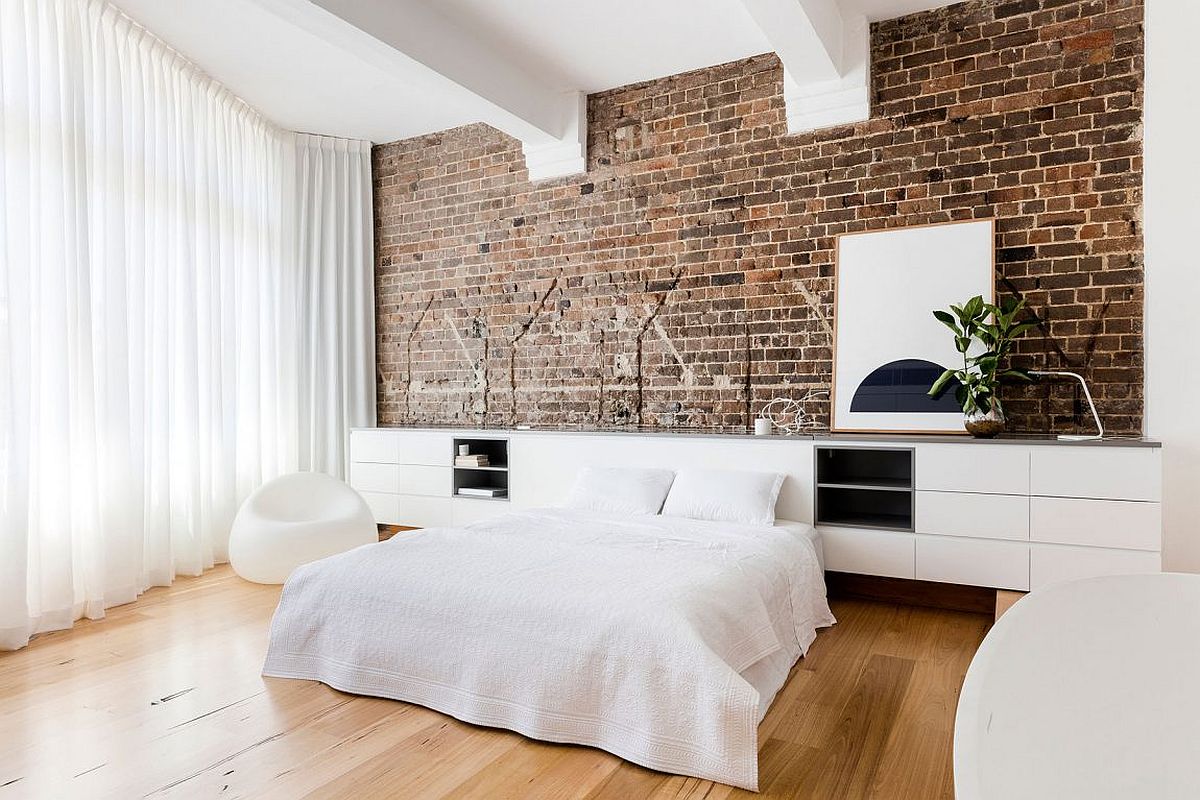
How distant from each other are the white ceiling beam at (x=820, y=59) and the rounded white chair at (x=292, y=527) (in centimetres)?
330

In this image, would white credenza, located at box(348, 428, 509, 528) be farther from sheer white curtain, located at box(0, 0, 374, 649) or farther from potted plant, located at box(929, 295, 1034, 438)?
potted plant, located at box(929, 295, 1034, 438)

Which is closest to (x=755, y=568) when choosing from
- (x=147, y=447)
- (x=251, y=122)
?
(x=147, y=447)

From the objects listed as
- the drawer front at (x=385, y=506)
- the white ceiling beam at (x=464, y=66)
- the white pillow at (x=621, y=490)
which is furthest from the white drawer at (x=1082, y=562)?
the drawer front at (x=385, y=506)

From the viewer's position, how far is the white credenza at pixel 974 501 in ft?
10.0

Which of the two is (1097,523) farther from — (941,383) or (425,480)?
(425,480)

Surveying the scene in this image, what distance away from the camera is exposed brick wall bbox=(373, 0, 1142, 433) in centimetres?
358

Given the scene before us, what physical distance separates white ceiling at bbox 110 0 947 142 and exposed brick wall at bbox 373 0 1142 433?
252mm

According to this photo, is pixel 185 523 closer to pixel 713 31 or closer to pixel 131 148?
pixel 131 148

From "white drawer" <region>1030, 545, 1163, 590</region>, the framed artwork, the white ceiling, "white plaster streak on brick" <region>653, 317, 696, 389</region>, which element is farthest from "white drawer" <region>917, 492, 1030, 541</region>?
the white ceiling

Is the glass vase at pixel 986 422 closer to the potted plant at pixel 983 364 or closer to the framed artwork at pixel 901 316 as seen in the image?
the potted plant at pixel 983 364

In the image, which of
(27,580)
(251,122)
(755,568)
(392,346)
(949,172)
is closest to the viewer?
(755,568)

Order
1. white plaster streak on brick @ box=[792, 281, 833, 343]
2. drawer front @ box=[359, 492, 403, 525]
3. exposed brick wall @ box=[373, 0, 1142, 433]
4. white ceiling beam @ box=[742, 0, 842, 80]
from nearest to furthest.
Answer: white ceiling beam @ box=[742, 0, 842, 80] < exposed brick wall @ box=[373, 0, 1142, 433] < white plaster streak on brick @ box=[792, 281, 833, 343] < drawer front @ box=[359, 492, 403, 525]

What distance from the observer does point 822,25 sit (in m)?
3.61

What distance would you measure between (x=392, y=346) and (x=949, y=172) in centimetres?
392
